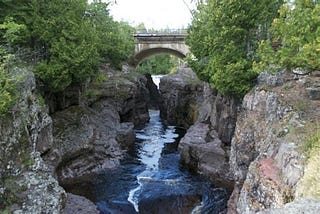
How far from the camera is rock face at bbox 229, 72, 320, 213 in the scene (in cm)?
1118

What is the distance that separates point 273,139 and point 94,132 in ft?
54.8


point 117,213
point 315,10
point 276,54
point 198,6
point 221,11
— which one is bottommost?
point 117,213

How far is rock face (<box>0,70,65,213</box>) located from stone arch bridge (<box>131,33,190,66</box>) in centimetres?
3192

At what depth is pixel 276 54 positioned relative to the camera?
15422 millimetres

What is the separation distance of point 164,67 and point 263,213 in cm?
7278

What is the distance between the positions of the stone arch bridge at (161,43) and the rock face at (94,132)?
1228 centimetres

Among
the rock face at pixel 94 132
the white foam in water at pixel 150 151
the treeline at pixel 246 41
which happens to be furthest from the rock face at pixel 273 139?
the rock face at pixel 94 132

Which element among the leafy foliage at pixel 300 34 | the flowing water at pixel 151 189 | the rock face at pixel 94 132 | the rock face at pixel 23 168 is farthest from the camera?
the rock face at pixel 94 132

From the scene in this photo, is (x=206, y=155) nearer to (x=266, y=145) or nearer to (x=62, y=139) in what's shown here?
(x=62, y=139)

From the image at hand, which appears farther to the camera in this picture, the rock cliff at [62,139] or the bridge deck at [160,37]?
the bridge deck at [160,37]

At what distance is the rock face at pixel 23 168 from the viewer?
13.9 meters

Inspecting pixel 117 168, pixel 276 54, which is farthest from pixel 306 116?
pixel 117 168

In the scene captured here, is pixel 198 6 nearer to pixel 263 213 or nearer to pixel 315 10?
pixel 315 10

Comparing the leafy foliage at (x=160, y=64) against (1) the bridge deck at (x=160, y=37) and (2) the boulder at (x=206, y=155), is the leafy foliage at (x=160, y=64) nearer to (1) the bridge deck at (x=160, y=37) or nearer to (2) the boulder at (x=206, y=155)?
(1) the bridge deck at (x=160, y=37)
